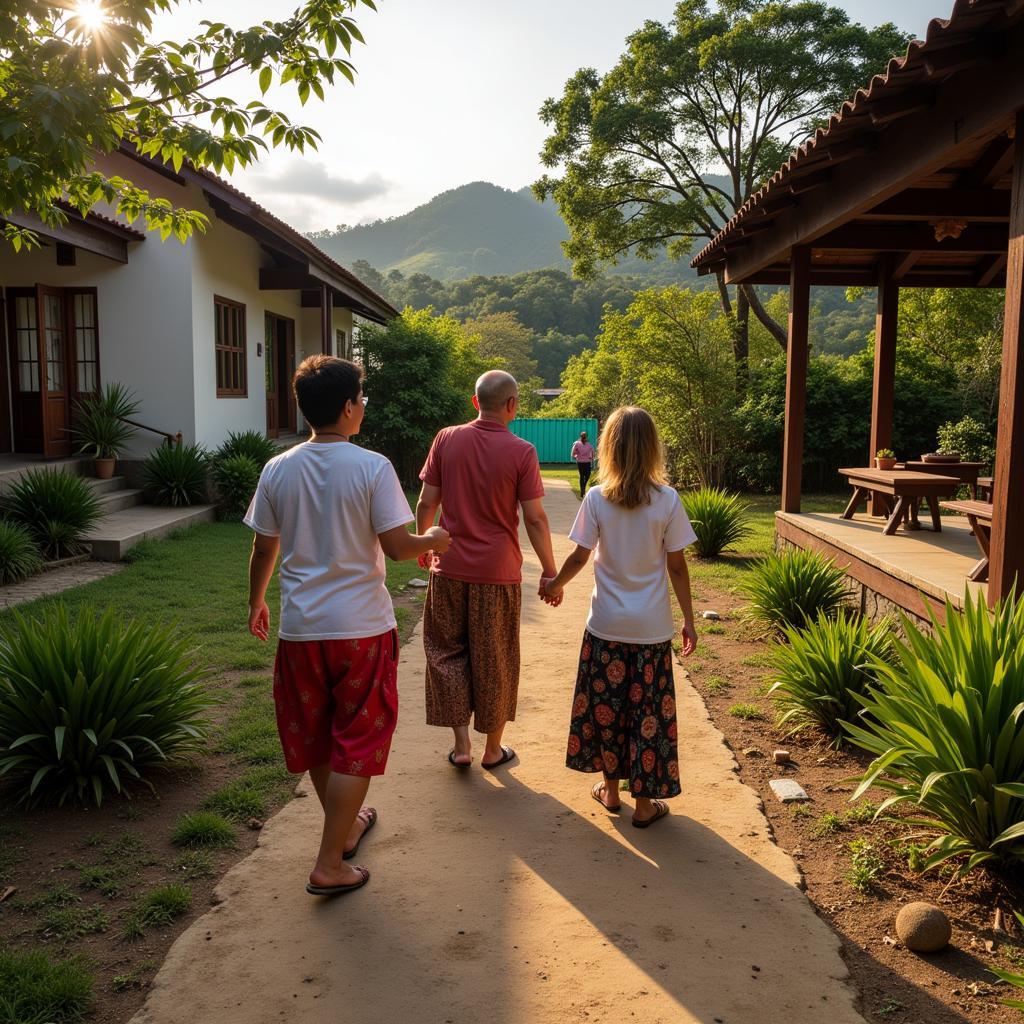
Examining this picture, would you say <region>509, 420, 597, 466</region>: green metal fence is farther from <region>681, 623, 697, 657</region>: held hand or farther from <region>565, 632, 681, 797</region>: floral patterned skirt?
<region>565, 632, 681, 797</region>: floral patterned skirt

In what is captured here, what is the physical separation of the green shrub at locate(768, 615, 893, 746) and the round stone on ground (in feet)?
5.83

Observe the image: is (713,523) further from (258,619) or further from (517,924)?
(517,924)

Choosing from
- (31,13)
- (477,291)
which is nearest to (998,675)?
(31,13)

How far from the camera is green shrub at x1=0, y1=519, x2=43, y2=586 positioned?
7.93 metres

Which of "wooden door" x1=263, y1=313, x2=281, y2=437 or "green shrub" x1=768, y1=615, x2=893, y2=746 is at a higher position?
"wooden door" x1=263, y1=313, x2=281, y2=437

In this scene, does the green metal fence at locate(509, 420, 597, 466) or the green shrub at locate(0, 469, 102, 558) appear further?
Result: the green metal fence at locate(509, 420, 597, 466)

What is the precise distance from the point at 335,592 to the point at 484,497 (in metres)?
1.18

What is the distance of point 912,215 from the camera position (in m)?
7.67

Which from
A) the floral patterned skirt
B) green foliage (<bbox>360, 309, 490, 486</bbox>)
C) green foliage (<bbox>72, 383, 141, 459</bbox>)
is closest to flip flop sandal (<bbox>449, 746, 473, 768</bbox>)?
the floral patterned skirt

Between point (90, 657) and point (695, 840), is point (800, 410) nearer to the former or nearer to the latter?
point (695, 840)

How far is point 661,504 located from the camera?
11.8 feet

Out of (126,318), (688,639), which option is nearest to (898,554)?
(688,639)

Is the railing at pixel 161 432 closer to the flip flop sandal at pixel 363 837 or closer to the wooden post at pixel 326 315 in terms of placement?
the wooden post at pixel 326 315

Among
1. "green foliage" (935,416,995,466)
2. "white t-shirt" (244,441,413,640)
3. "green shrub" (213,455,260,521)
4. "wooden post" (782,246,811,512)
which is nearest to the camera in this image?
"white t-shirt" (244,441,413,640)
